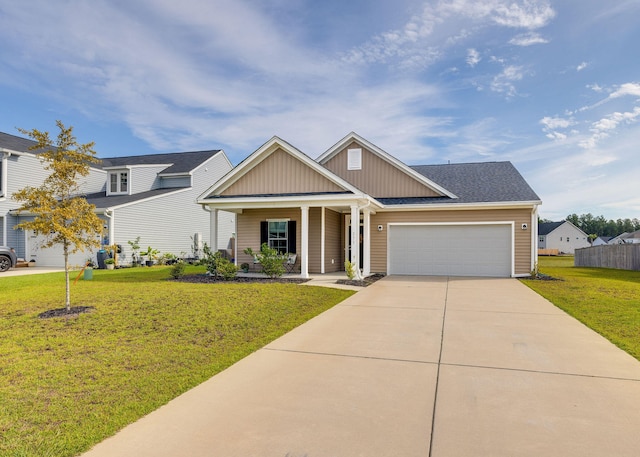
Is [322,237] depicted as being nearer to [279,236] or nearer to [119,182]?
[279,236]

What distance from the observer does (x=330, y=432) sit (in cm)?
305

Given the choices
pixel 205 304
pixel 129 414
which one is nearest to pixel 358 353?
pixel 129 414

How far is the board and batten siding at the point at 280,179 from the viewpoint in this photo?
1405 centimetres

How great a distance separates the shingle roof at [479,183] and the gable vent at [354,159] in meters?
1.94

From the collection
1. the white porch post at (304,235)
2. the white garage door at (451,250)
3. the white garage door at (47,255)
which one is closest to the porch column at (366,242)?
the white garage door at (451,250)

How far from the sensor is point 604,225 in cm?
10250

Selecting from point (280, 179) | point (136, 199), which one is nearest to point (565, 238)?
point (280, 179)

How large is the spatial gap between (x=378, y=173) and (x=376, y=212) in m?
Answer: 2.01

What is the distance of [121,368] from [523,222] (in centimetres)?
1429

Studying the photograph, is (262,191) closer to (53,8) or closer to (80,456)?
(53,8)

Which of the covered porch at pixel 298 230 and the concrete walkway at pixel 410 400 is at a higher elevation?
the covered porch at pixel 298 230

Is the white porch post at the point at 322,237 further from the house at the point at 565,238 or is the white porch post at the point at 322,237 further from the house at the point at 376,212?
the house at the point at 565,238

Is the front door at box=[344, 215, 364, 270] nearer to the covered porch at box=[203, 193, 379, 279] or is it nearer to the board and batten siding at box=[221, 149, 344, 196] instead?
the covered porch at box=[203, 193, 379, 279]

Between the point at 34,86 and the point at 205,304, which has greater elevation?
the point at 34,86
